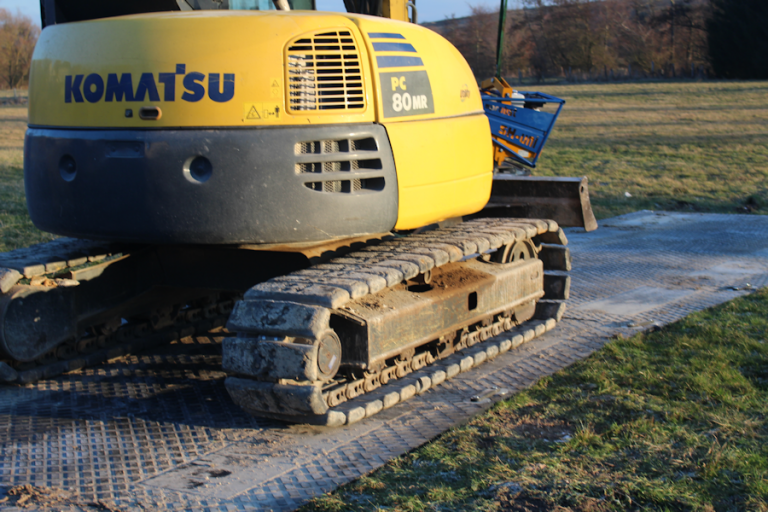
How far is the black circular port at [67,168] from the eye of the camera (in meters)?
4.47

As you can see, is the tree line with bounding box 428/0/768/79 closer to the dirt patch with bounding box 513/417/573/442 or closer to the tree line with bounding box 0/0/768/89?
the tree line with bounding box 0/0/768/89

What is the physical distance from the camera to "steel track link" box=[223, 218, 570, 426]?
3982mm

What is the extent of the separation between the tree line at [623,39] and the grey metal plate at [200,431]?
131 feet

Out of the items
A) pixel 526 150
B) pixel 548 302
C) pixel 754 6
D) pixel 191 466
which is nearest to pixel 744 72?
pixel 754 6

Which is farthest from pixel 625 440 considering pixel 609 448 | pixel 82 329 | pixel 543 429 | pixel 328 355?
pixel 82 329

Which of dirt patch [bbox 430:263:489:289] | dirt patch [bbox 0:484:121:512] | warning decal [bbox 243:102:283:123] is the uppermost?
warning decal [bbox 243:102:283:123]

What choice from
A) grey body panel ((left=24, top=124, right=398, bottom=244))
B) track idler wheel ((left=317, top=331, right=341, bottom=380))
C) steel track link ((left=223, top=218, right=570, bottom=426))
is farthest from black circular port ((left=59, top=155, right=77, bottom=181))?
track idler wheel ((left=317, top=331, right=341, bottom=380))

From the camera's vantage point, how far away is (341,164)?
4504 millimetres

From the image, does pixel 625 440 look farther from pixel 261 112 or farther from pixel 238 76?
pixel 238 76

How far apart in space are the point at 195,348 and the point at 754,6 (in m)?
57.7

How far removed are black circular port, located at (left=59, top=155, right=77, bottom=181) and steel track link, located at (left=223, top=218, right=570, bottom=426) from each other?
1.22 metres

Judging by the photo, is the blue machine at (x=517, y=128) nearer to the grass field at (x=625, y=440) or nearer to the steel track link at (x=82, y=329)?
the grass field at (x=625, y=440)

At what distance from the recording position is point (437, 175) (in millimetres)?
4996

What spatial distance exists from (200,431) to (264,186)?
51.5 inches
